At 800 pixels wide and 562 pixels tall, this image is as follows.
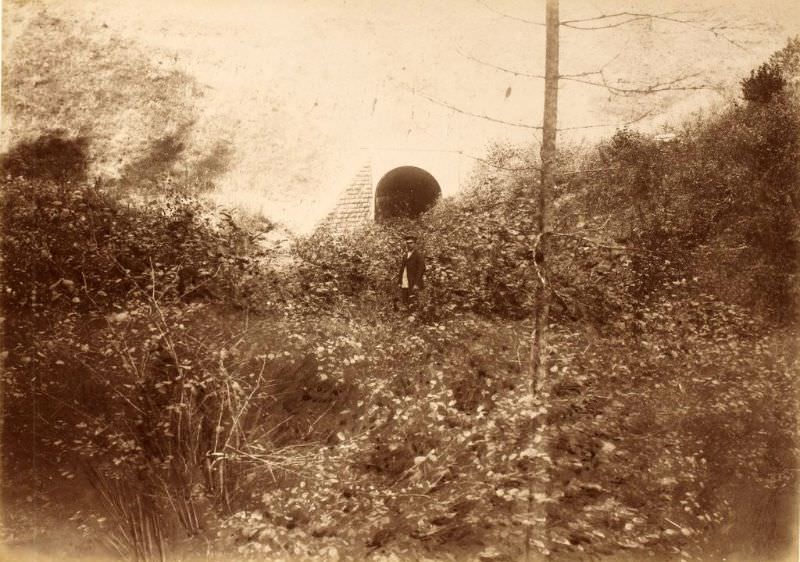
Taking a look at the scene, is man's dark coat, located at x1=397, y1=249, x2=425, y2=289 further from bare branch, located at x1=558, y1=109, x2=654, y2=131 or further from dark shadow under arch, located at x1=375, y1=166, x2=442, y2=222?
bare branch, located at x1=558, y1=109, x2=654, y2=131

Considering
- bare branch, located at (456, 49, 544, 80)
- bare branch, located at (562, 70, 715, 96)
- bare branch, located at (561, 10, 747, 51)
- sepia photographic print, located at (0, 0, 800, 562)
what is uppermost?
bare branch, located at (561, 10, 747, 51)

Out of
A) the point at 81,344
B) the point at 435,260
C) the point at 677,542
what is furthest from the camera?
the point at 435,260

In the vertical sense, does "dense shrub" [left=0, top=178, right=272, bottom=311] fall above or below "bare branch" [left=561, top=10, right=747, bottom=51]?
below

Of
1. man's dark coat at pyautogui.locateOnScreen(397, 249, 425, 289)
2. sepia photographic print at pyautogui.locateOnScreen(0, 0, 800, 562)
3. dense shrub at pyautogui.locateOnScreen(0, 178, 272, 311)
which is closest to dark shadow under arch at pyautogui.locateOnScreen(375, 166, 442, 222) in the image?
sepia photographic print at pyautogui.locateOnScreen(0, 0, 800, 562)

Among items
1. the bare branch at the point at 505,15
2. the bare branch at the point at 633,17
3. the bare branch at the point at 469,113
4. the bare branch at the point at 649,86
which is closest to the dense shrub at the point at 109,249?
the bare branch at the point at 469,113

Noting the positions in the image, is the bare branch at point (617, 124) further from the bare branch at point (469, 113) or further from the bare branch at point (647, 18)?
the bare branch at point (647, 18)

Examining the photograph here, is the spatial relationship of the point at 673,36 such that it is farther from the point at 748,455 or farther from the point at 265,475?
the point at 265,475

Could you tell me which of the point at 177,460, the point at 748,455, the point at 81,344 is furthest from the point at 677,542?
the point at 81,344
